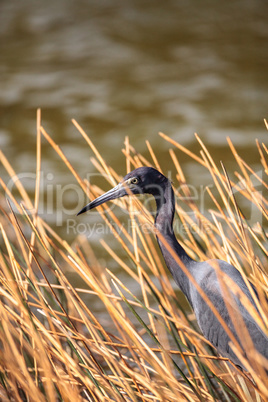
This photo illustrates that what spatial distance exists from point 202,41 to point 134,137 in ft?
5.51

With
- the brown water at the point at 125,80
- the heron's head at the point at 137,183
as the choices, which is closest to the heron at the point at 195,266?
the heron's head at the point at 137,183

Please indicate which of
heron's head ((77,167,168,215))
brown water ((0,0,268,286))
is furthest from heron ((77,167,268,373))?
brown water ((0,0,268,286))

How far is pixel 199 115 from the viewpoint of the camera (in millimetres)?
3934

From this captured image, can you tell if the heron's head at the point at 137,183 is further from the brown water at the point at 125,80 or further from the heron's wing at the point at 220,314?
the brown water at the point at 125,80

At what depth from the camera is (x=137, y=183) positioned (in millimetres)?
1386

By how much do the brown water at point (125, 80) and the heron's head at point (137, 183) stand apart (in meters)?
1.45

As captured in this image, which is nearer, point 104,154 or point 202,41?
point 104,154

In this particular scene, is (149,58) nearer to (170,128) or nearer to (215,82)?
(215,82)

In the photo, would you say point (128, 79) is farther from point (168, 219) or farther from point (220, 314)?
point (220, 314)

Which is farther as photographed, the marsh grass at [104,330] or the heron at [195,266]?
the heron at [195,266]

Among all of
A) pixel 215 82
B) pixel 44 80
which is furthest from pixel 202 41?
pixel 44 80

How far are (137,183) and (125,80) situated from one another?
323 cm

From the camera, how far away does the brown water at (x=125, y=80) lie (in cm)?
353

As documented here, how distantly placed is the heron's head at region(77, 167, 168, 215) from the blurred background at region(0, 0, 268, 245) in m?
1.47
